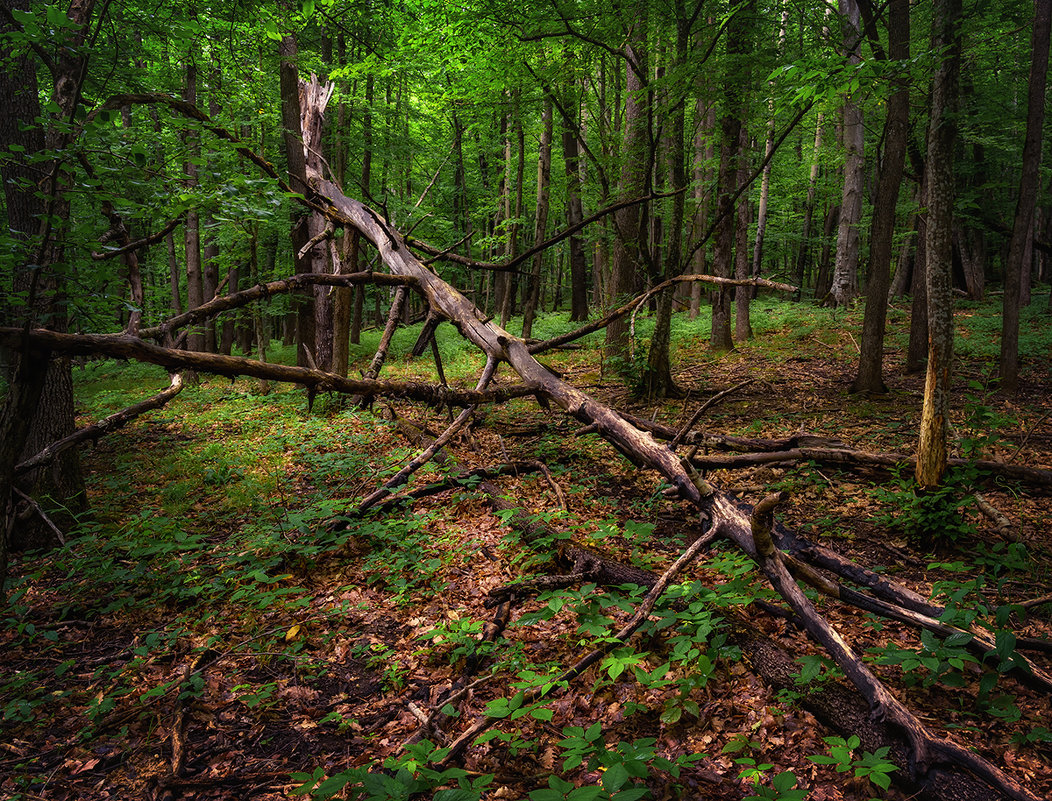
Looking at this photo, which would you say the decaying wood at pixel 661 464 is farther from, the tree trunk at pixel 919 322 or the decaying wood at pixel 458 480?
the tree trunk at pixel 919 322

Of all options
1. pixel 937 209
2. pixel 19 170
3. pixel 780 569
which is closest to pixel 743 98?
pixel 937 209

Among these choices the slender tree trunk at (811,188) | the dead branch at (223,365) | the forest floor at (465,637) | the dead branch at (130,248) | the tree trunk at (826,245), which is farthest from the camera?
the tree trunk at (826,245)

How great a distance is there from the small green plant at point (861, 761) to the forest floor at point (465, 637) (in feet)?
0.06

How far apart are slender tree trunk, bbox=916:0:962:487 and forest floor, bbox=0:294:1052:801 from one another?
32cm

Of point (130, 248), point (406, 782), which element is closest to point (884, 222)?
point (406, 782)

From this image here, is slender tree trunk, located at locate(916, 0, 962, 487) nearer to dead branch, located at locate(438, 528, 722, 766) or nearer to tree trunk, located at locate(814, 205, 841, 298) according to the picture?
dead branch, located at locate(438, 528, 722, 766)

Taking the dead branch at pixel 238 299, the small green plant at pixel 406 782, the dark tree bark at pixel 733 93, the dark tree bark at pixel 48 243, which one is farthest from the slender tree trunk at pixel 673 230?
the small green plant at pixel 406 782

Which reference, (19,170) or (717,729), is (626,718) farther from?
(19,170)

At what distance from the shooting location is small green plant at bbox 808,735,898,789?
2.08 metres

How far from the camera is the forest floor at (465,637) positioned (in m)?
2.62

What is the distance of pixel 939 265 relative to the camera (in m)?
4.92

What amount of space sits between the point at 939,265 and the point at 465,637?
547 cm

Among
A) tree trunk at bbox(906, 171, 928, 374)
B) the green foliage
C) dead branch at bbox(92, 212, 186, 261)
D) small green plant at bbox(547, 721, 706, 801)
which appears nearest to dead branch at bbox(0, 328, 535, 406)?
dead branch at bbox(92, 212, 186, 261)

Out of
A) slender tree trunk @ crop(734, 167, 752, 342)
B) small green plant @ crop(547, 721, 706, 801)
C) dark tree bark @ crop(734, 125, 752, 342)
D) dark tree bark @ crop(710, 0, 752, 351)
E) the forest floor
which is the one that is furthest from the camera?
slender tree trunk @ crop(734, 167, 752, 342)
